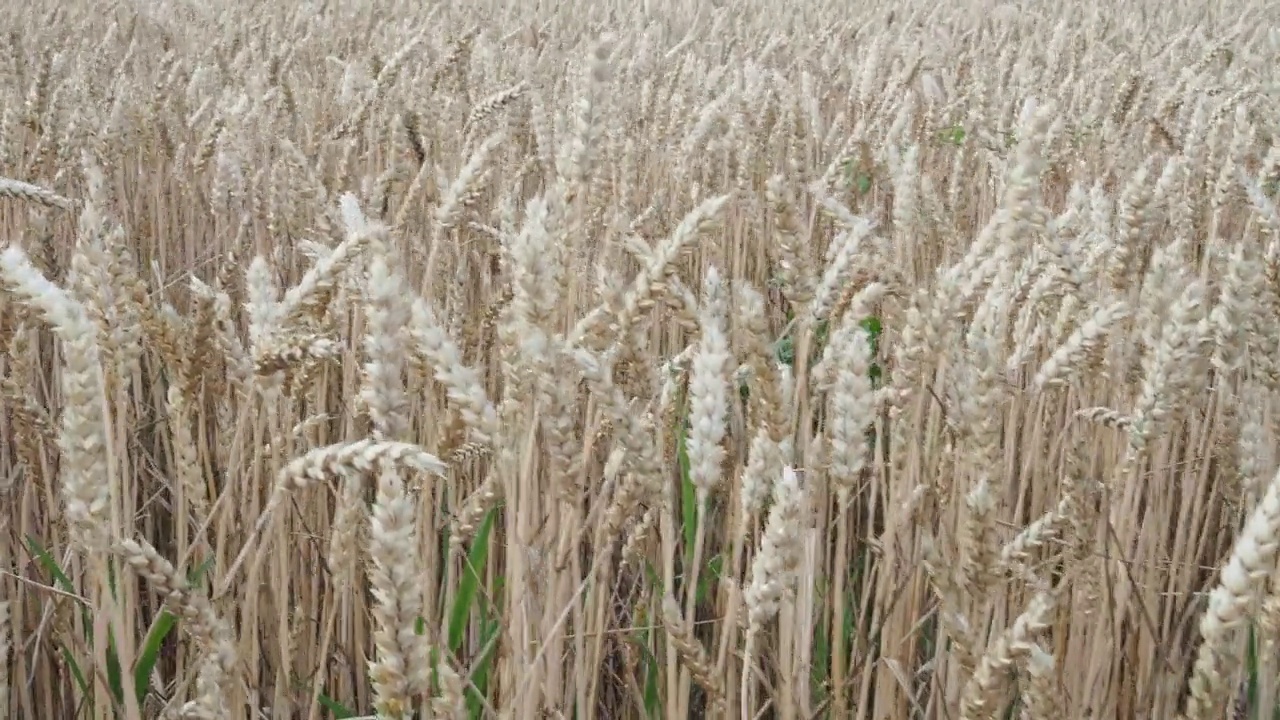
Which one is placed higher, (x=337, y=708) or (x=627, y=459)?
(x=627, y=459)

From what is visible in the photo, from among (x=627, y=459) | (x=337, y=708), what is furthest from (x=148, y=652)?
(x=627, y=459)

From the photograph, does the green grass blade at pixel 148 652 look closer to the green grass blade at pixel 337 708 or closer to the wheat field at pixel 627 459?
the wheat field at pixel 627 459

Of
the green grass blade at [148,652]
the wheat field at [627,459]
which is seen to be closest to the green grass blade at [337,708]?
the wheat field at [627,459]

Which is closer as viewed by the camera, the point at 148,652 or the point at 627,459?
the point at 627,459

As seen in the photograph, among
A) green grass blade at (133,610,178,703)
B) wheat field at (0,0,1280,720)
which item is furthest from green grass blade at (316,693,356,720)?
green grass blade at (133,610,178,703)

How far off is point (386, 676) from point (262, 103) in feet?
7.45

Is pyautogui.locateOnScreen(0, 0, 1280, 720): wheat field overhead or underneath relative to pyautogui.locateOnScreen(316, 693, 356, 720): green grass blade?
overhead

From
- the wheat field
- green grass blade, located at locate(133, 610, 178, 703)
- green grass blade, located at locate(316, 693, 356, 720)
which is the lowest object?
green grass blade, located at locate(316, 693, 356, 720)

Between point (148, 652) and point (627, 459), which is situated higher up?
point (627, 459)

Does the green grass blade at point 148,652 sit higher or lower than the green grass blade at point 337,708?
higher

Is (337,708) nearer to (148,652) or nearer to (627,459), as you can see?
(148,652)

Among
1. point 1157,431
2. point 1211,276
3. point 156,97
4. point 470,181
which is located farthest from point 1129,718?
point 156,97

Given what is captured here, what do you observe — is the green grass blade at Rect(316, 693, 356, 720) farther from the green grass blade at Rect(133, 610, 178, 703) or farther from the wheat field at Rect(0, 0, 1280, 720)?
the green grass blade at Rect(133, 610, 178, 703)

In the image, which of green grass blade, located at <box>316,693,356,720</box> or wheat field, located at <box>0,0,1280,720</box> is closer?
wheat field, located at <box>0,0,1280,720</box>
